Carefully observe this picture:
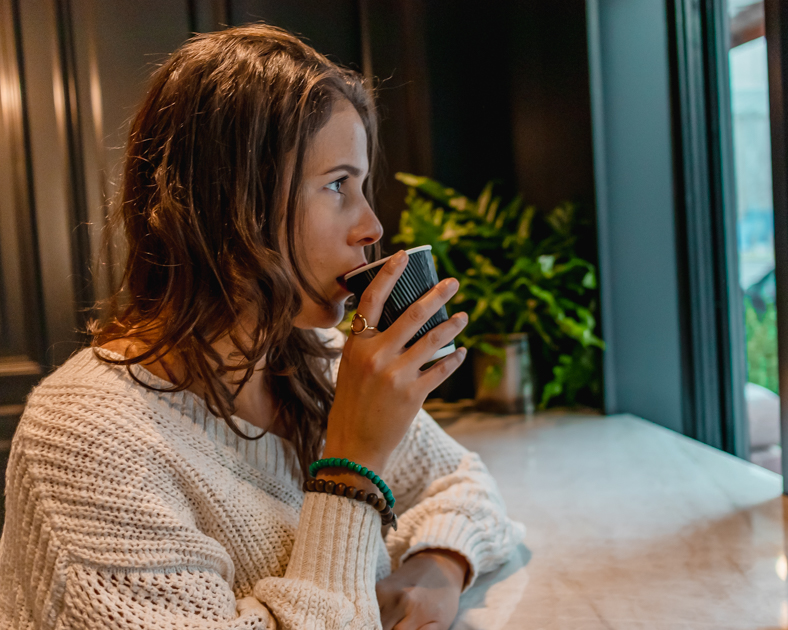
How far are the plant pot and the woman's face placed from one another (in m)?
1.12

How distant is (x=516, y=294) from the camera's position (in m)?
1.87

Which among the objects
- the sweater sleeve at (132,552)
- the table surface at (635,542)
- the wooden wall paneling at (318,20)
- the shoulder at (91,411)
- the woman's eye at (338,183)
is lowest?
the table surface at (635,542)

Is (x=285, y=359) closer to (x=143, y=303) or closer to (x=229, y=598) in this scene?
(x=143, y=303)

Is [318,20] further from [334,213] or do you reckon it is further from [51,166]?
[334,213]

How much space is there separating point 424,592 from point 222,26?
1522mm

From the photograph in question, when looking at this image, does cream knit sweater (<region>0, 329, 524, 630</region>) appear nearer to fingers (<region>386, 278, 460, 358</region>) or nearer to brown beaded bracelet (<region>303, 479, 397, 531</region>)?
brown beaded bracelet (<region>303, 479, 397, 531</region>)

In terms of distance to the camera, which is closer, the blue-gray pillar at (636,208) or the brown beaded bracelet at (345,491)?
the brown beaded bracelet at (345,491)

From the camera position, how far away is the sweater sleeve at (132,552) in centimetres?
54

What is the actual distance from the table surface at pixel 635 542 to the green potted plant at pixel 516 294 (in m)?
0.37

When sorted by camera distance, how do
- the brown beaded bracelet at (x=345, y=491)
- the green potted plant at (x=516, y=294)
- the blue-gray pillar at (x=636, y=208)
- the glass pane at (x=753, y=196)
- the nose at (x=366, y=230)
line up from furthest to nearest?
the green potted plant at (x=516, y=294)
the blue-gray pillar at (x=636, y=208)
the glass pane at (x=753, y=196)
the nose at (x=366, y=230)
the brown beaded bracelet at (x=345, y=491)

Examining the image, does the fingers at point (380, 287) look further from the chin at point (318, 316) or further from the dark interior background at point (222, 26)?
the dark interior background at point (222, 26)

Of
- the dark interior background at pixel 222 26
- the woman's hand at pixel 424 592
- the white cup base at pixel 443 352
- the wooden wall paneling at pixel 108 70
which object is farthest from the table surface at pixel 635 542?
the wooden wall paneling at pixel 108 70

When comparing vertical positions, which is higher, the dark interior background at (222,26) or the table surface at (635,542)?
the dark interior background at (222,26)

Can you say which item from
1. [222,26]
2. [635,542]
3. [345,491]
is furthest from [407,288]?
[222,26]
